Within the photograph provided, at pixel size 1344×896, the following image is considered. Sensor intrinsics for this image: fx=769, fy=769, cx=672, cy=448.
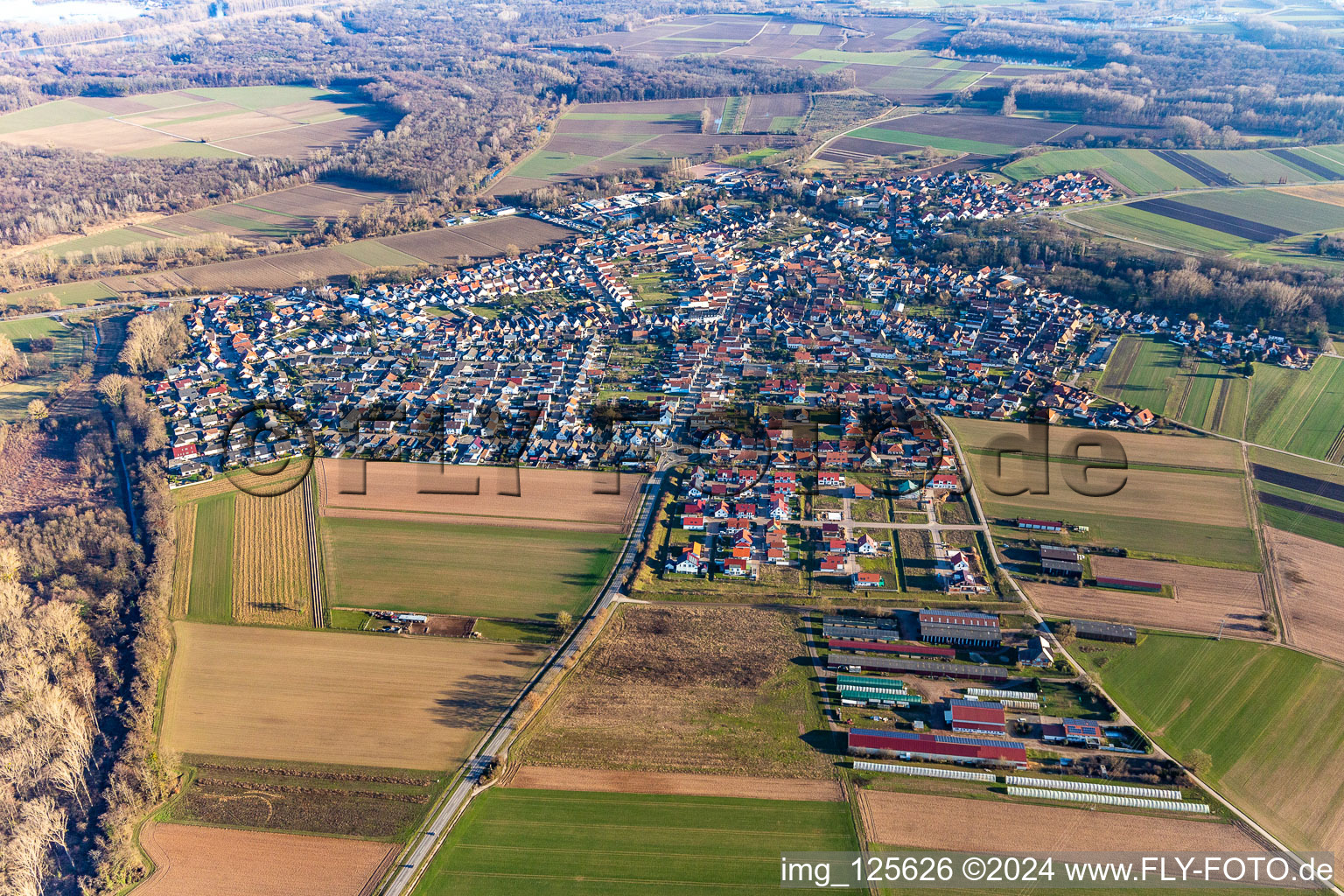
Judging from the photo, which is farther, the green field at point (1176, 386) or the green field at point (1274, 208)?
the green field at point (1274, 208)

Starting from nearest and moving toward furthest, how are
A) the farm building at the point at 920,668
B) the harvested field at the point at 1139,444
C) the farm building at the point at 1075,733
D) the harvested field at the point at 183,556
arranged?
1. the farm building at the point at 1075,733
2. the farm building at the point at 920,668
3. the harvested field at the point at 183,556
4. the harvested field at the point at 1139,444

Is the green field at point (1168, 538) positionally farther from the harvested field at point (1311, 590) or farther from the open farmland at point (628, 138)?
the open farmland at point (628, 138)

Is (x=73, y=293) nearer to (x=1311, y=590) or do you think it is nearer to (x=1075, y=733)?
(x=1075, y=733)

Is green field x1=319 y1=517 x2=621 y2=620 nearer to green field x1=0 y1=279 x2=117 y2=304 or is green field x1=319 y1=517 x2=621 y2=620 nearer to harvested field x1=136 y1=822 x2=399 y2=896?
harvested field x1=136 y1=822 x2=399 y2=896

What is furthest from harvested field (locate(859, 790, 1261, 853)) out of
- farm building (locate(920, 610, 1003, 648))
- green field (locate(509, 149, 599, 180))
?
green field (locate(509, 149, 599, 180))

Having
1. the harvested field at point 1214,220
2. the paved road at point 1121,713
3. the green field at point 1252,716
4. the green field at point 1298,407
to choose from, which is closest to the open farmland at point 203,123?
the harvested field at point 1214,220

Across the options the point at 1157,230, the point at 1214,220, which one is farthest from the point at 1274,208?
the point at 1157,230

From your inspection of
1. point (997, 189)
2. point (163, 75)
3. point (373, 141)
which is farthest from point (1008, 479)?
point (163, 75)
